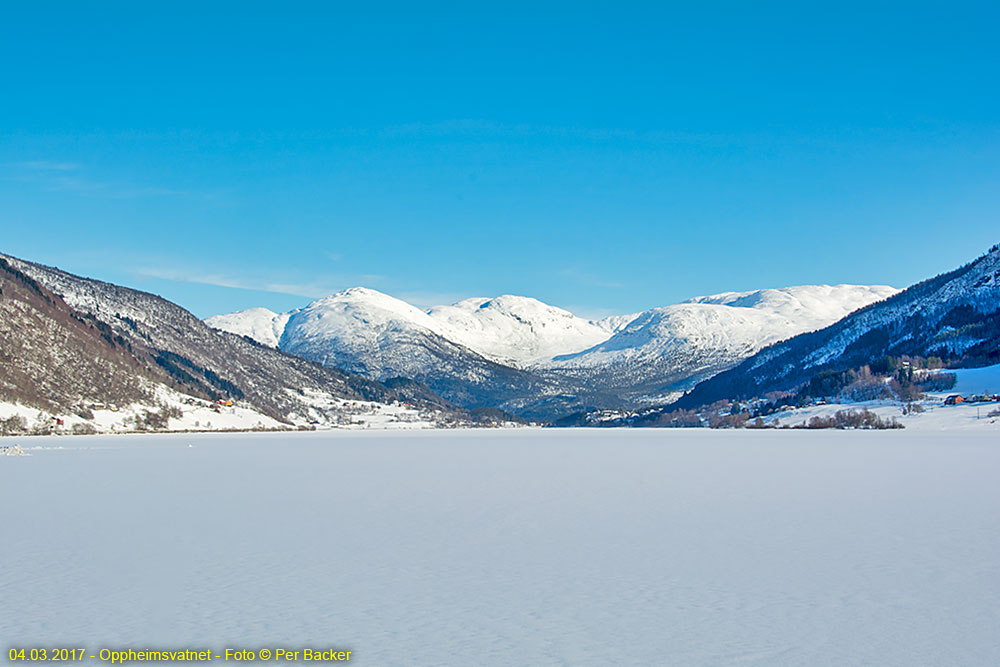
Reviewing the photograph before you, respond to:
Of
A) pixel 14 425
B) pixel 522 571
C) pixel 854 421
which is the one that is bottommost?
pixel 522 571

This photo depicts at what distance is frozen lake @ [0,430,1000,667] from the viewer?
17047 millimetres

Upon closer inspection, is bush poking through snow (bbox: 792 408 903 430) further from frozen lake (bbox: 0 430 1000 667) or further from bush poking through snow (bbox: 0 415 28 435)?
bush poking through snow (bbox: 0 415 28 435)

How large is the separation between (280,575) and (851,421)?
615 ft

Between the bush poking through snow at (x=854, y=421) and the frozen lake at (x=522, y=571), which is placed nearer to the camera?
the frozen lake at (x=522, y=571)

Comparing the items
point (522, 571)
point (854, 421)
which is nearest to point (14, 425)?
point (522, 571)

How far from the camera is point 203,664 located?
1567 centimetres

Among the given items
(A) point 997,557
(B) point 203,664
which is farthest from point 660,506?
(B) point 203,664

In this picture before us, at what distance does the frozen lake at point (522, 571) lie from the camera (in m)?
17.0

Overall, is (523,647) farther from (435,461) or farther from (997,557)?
(435,461)

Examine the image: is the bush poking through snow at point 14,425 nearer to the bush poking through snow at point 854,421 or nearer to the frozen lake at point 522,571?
the frozen lake at point 522,571

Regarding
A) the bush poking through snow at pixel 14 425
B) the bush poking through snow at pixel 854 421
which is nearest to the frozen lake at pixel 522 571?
the bush poking through snow at pixel 14 425

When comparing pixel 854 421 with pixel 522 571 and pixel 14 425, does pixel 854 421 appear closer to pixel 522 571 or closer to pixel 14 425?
pixel 14 425

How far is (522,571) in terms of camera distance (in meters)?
24.2

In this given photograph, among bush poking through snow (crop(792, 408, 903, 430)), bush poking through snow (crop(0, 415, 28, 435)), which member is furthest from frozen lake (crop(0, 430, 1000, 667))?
bush poking through snow (crop(792, 408, 903, 430))
